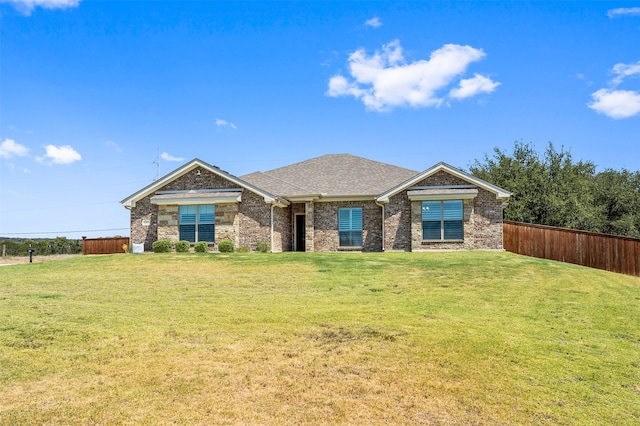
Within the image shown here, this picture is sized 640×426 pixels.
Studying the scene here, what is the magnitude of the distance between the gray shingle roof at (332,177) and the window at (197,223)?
3.54 meters

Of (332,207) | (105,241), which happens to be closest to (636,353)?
(332,207)

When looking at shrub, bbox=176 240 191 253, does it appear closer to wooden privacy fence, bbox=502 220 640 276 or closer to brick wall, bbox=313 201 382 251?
brick wall, bbox=313 201 382 251

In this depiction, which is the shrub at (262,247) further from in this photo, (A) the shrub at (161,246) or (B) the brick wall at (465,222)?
(B) the brick wall at (465,222)

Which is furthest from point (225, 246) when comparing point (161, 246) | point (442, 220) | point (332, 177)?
point (442, 220)

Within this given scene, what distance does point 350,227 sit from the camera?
2716 cm

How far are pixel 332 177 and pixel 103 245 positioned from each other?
585 inches

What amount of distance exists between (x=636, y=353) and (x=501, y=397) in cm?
Result: 427

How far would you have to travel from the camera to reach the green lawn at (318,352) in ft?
19.5

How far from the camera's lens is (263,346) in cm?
819

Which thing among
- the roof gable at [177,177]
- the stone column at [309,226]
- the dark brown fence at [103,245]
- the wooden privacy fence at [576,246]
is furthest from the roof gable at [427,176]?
the dark brown fence at [103,245]

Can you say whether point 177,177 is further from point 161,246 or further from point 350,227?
point 350,227

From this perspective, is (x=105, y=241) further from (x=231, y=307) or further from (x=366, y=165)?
(x=231, y=307)

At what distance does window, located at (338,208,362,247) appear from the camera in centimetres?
2703

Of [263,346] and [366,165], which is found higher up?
[366,165]
